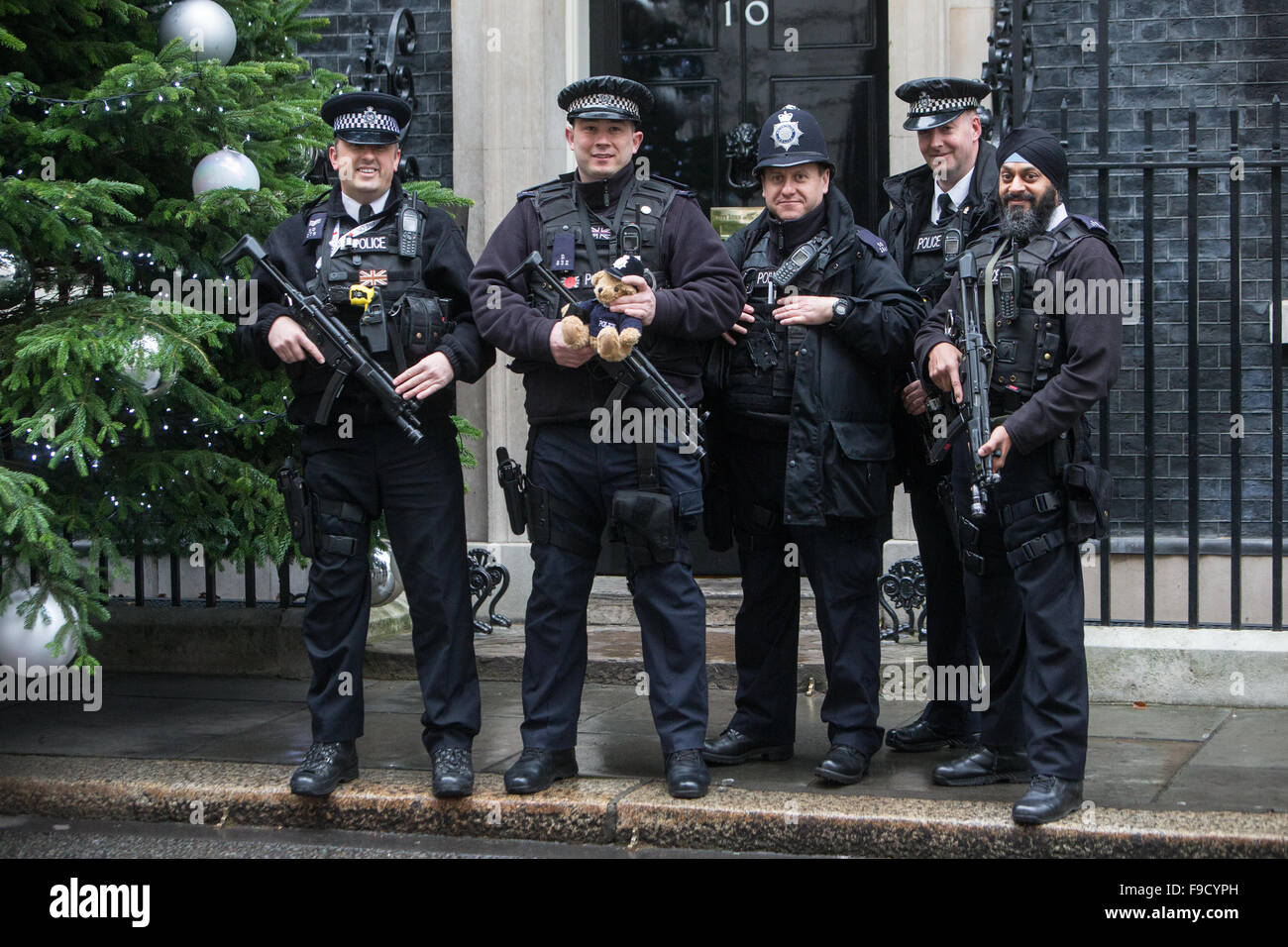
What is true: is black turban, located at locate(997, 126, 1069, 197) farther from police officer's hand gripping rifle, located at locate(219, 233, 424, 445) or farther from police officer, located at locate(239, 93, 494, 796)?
police officer's hand gripping rifle, located at locate(219, 233, 424, 445)

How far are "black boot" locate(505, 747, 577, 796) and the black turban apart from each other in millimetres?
2466

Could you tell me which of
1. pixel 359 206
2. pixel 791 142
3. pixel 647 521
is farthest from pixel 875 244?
pixel 359 206

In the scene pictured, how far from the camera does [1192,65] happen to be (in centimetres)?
816

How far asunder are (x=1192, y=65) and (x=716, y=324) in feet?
13.8

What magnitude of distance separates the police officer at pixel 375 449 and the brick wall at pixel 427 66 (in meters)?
3.50

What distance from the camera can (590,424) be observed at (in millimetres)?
5328

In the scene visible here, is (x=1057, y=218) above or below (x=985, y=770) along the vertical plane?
above

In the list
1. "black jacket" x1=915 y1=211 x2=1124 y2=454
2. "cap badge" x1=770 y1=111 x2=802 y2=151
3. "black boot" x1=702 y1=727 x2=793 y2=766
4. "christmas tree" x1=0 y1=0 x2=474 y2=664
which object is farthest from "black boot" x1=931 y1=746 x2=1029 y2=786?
"christmas tree" x1=0 y1=0 x2=474 y2=664

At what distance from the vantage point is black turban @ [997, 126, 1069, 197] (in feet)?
16.6

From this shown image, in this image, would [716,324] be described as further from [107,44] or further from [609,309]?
[107,44]

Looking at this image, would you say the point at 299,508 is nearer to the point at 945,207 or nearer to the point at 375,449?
the point at 375,449

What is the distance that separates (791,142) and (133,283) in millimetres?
2808

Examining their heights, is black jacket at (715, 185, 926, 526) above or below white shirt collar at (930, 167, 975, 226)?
below
